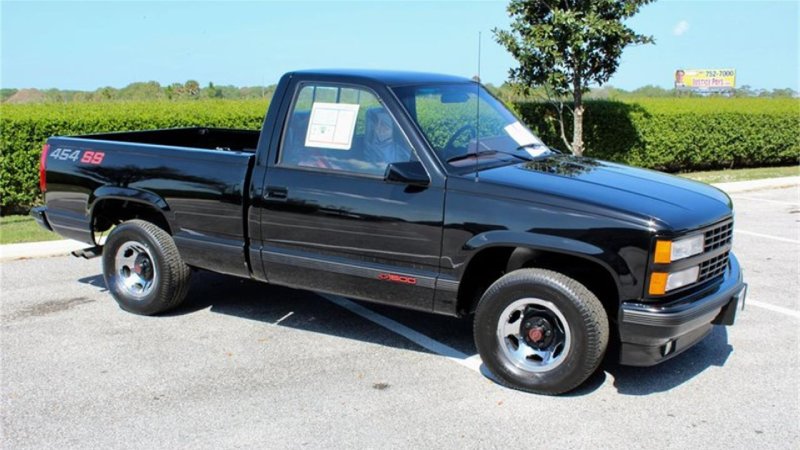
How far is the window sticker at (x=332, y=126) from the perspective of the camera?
16.7ft

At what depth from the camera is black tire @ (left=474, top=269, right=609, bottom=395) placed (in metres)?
4.32

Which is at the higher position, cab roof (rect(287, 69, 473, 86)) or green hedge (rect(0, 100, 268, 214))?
cab roof (rect(287, 69, 473, 86))

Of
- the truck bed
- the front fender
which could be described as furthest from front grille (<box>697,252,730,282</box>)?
the truck bed

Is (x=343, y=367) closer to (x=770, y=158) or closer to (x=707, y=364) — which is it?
A: (x=707, y=364)

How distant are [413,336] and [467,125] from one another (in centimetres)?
156

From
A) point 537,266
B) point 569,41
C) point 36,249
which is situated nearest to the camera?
point 537,266

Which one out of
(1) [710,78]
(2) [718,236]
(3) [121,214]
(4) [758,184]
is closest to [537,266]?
(2) [718,236]

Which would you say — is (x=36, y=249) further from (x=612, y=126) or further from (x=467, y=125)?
(x=612, y=126)

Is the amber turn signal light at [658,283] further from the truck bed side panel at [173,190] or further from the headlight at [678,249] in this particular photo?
the truck bed side panel at [173,190]

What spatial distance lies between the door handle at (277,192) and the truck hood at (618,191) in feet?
4.44

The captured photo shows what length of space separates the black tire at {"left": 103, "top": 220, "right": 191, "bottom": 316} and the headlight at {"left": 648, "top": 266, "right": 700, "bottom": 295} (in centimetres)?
346

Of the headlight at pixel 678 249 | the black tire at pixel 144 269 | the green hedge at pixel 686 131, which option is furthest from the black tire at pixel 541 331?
the green hedge at pixel 686 131

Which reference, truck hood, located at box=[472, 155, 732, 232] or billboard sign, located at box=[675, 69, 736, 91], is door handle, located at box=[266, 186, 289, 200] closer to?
truck hood, located at box=[472, 155, 732, 232]

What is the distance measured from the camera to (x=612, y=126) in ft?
51.7
